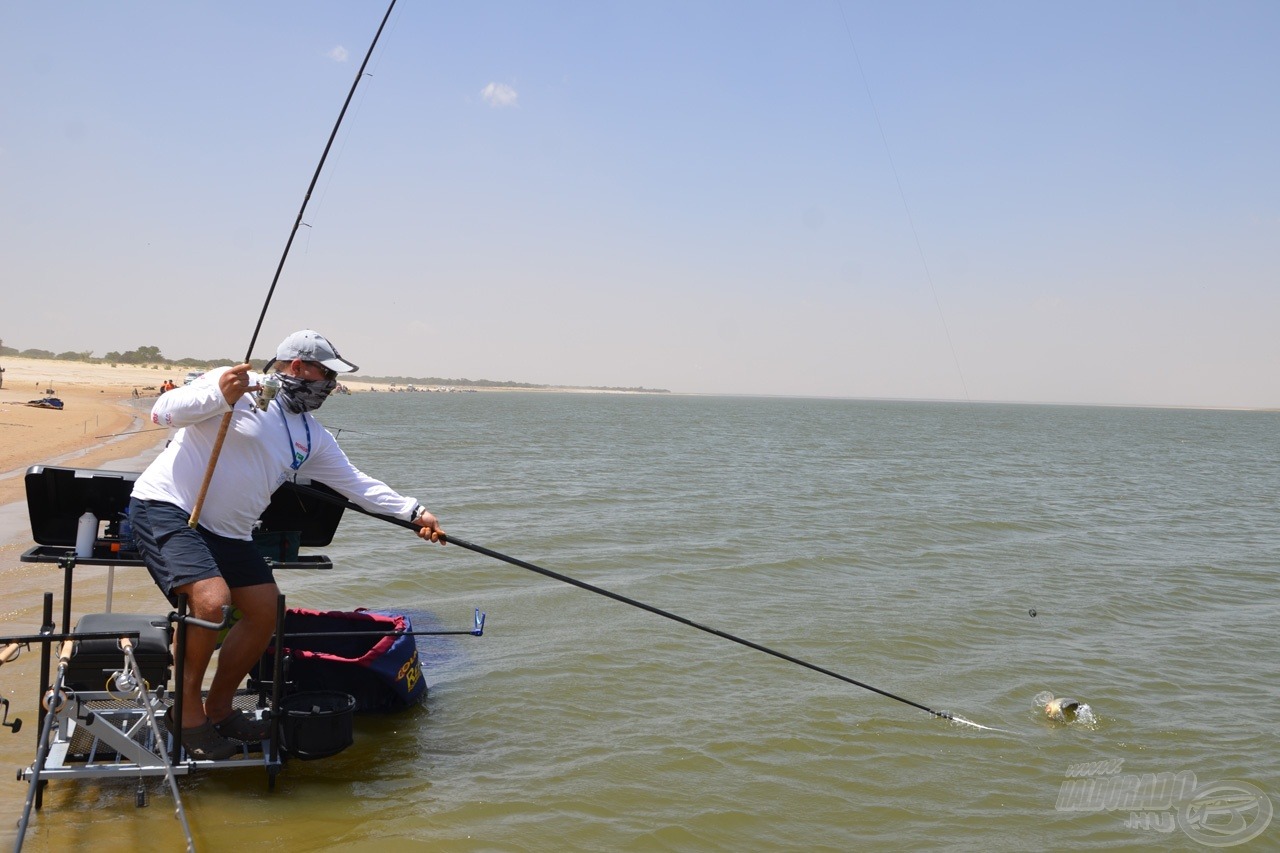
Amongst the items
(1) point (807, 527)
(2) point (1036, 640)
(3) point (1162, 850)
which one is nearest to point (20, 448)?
(1) point (807, 527)

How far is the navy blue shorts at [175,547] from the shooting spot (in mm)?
3748

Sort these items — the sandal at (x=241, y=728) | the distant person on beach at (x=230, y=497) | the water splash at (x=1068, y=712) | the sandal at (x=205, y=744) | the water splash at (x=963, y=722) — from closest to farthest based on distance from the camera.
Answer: the distant person on beach at (x=230, y=497)
the sandal at (x=205, y=744)
the sandal at (x=241, y=728)
the water splash at (x=963, y=722)
the water splash at (x=1068, y=712)

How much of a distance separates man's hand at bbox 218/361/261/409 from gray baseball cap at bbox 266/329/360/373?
1.55ft

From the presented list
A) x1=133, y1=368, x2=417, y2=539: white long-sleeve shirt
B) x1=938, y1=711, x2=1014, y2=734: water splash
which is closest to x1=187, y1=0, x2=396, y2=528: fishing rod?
x1=133, y1=368, x2=417, y2=539: white long-sleeve shirt

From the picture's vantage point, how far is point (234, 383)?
364 centimetres

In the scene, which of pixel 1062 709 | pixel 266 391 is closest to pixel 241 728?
pixel 266 391

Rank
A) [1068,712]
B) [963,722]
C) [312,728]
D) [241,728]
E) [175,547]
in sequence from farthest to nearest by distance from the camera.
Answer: [1068,712] → [963,722] → [241,728] → [312,728] → [175,547]

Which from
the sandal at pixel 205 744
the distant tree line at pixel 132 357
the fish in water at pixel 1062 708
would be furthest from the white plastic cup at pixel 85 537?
the distant tree line at pixel 132 357

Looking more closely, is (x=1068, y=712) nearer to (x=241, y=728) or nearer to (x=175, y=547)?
(x=241, y=728)

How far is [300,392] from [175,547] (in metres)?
0.81

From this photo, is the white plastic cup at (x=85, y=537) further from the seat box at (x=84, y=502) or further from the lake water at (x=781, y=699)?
the lake water at (x=781, y=699)

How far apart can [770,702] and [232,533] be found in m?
3.62

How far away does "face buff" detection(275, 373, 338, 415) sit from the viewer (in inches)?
163

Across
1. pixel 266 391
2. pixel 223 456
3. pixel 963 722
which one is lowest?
pixel 963 722
